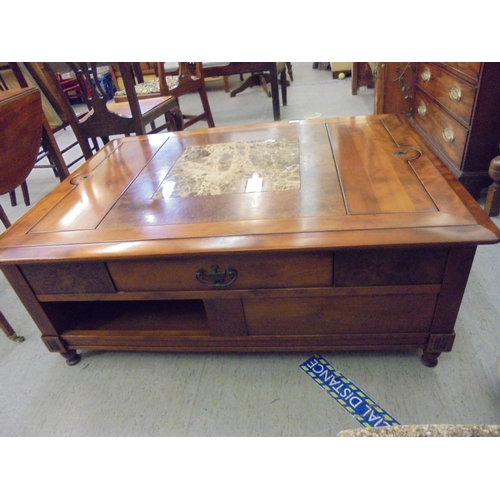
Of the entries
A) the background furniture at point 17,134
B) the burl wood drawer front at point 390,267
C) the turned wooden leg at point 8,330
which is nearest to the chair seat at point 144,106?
the background furniture at point 17,134

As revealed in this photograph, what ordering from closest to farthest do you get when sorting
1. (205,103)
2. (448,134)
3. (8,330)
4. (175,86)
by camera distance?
(8,330) → (448,134) → (175,86) → (205,103)

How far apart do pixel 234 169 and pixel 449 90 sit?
1.21 metres

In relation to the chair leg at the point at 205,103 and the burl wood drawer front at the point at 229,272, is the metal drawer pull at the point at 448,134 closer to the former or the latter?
the burl wood drawer front at the point at 229,272

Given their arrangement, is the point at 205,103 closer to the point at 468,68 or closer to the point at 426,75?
the point at 426,75

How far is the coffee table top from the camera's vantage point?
2.83 feet

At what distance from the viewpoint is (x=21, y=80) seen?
2.29 m

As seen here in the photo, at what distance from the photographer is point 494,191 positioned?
1.62m

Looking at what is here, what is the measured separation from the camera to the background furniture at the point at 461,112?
59.7 inches

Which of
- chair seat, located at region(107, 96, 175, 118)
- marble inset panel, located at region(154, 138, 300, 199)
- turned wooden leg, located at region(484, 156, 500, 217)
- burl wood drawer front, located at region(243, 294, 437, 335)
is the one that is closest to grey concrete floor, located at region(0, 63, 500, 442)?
burl wood drawer front, located at region(243, 294, 437, 335)

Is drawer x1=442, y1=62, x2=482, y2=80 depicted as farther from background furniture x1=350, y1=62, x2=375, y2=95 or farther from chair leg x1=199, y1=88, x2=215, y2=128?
background furniture x1=350, y1=62, x2=375, y2=95

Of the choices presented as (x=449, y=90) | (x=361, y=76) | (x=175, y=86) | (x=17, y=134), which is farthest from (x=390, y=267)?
(x=361, y=76)

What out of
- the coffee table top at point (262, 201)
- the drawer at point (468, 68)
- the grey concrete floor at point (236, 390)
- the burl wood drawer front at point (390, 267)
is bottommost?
the grey concrete floor at point (236, 390)

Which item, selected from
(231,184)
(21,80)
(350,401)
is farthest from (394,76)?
(21,80)

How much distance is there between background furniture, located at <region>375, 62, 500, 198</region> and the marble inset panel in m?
0.83
